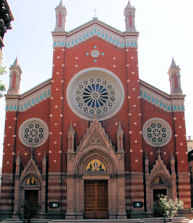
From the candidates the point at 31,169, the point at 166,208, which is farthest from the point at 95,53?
the point at 166,208

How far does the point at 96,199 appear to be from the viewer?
3072 centimetres

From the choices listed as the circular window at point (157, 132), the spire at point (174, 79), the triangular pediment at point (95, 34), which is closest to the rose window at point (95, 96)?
the circular window at point (157, 132)

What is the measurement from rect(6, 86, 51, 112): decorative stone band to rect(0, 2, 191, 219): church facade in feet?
0.32

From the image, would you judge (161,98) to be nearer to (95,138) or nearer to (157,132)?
(157,132)

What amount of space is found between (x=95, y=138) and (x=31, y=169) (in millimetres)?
6572

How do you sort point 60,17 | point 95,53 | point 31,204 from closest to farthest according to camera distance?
point 31,204
point 95,53
point 60,17

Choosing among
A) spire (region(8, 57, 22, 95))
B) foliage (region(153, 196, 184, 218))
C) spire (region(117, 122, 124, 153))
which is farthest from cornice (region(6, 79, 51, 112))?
foliage (region(153, 196, 184, 218))

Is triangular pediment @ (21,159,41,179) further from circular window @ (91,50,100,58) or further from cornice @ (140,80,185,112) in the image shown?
cornice @ (140,80,185,112)

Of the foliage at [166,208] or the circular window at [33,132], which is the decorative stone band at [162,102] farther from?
the circular window at [33,132]

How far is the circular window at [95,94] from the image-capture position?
33.2 m

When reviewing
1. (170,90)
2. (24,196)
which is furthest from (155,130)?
(24,196)

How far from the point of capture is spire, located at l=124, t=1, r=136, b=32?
116 ft

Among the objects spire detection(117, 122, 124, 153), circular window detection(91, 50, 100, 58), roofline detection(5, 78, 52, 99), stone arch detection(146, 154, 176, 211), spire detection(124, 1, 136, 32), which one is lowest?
stone arch detection(146, 154, 176, 211)

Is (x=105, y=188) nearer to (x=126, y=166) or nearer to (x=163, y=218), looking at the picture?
(x=126, y=166)
